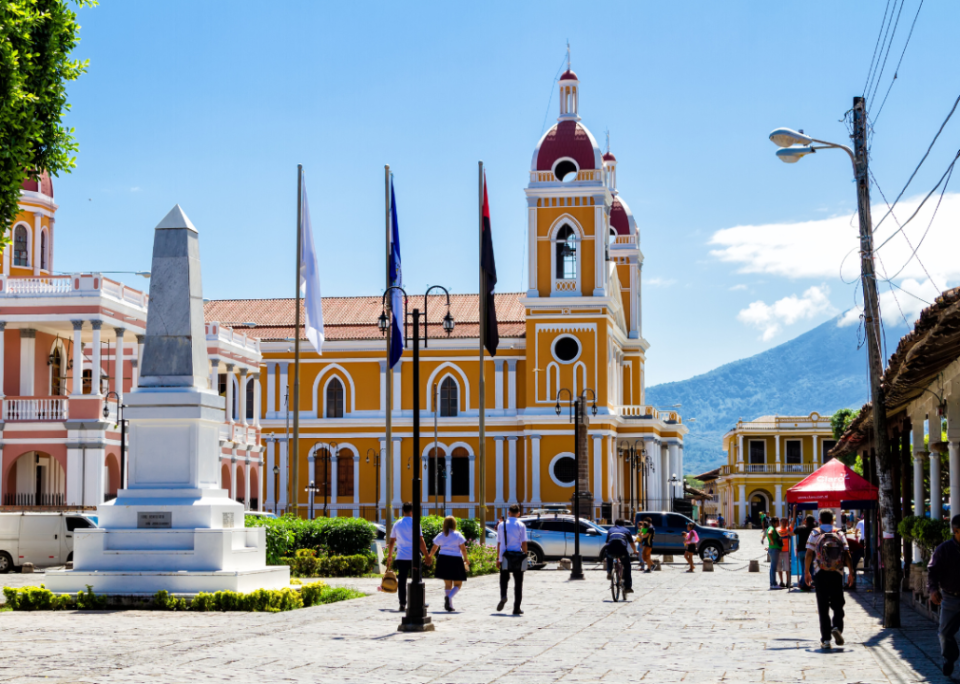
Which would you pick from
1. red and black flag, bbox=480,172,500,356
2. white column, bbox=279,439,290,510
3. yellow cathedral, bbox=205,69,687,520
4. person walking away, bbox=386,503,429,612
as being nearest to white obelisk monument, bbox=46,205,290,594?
person walking away, bbox=386,503,429,612

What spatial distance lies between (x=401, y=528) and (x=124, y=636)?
190 inches

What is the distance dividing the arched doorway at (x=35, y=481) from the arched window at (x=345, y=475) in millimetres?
23046

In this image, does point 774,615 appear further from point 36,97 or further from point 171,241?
point 36,97

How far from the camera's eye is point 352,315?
70812 millimetres

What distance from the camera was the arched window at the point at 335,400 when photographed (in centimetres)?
6794

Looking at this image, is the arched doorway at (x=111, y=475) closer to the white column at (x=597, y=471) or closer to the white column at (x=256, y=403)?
the white column at (x=256, y=403)

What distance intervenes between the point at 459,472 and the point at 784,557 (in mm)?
39828

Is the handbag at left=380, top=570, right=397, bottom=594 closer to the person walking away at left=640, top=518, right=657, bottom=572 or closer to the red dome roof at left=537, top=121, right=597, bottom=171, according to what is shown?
the person walking away at left=640, top=518, right=657, bottom=572

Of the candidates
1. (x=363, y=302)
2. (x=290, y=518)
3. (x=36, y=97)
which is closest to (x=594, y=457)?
(x=363, y=302)

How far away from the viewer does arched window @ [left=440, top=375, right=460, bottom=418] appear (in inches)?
2638

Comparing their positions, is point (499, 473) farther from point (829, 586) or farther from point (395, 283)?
point (829, 586)

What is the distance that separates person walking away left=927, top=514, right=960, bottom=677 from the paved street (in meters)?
0.28

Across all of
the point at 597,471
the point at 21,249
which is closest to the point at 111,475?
the point at 21,249

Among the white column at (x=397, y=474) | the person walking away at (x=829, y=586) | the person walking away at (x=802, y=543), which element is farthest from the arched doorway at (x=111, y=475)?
the person walking away at (x=829, y=586)
